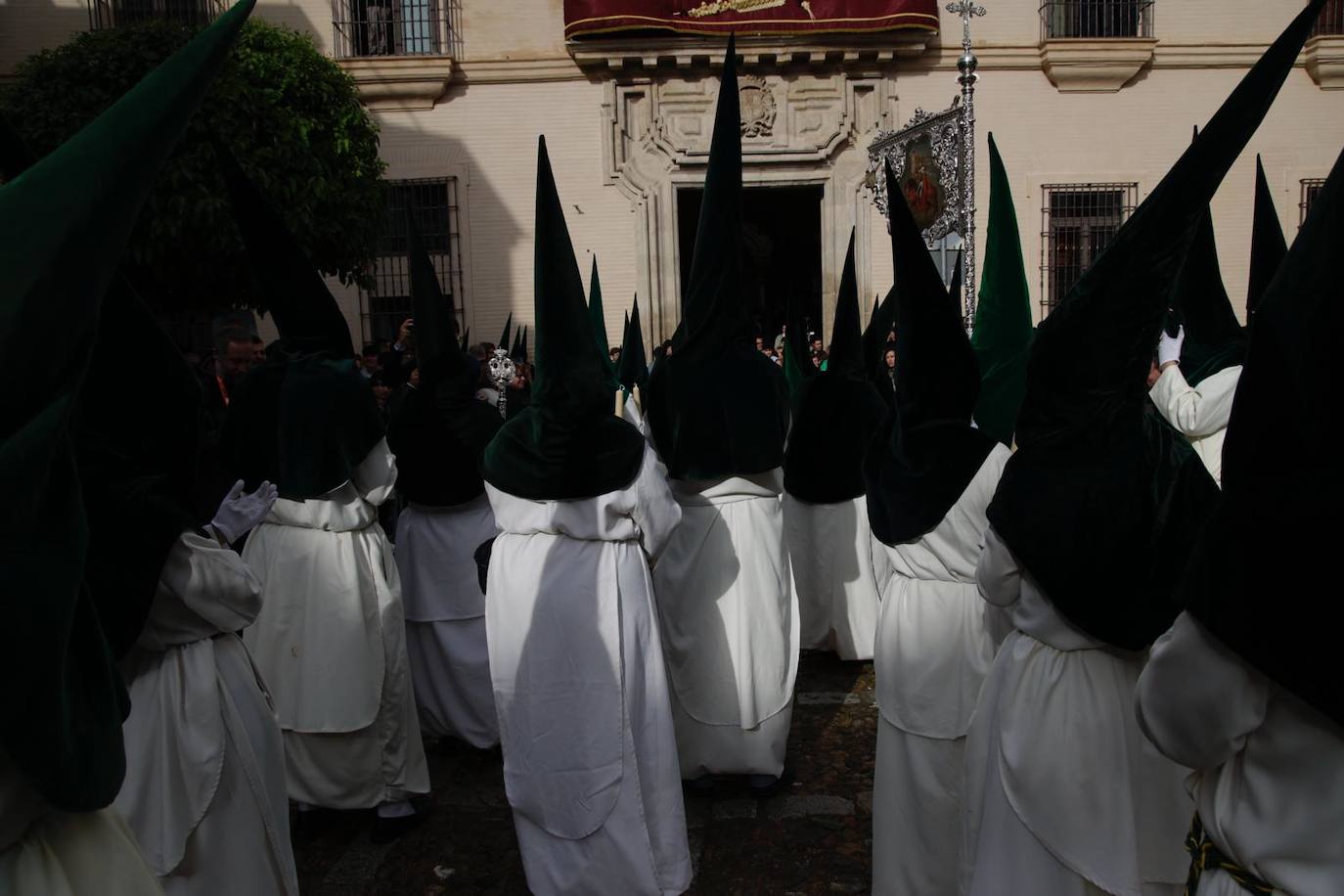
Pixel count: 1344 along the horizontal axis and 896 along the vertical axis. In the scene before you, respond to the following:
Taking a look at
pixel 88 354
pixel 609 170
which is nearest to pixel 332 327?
pixel 88 354

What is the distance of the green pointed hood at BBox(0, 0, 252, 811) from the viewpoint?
1.33m

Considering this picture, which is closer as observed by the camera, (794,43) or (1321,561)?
(1321,561)

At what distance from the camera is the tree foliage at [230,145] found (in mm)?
10758

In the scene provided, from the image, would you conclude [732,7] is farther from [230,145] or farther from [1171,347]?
[1171,347]

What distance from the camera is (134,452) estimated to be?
8.06 feet

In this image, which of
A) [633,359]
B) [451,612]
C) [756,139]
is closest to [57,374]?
[451,612]

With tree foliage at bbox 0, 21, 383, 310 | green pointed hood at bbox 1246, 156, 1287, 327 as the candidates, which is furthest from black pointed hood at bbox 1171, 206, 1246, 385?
tree foliage at bbox 0, 21, 383, 310

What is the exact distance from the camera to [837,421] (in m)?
5.49

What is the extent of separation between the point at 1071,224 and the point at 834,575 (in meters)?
11.6

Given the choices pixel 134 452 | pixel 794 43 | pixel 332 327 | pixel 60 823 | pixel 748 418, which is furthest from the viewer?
pixel 794 43

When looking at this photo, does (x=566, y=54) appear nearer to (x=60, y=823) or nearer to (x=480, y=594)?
(x=480, y=594)

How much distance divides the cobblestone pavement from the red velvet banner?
1229cm

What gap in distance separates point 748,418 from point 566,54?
12.4 meters

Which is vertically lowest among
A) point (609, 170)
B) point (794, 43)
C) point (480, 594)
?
point (480, 594)
